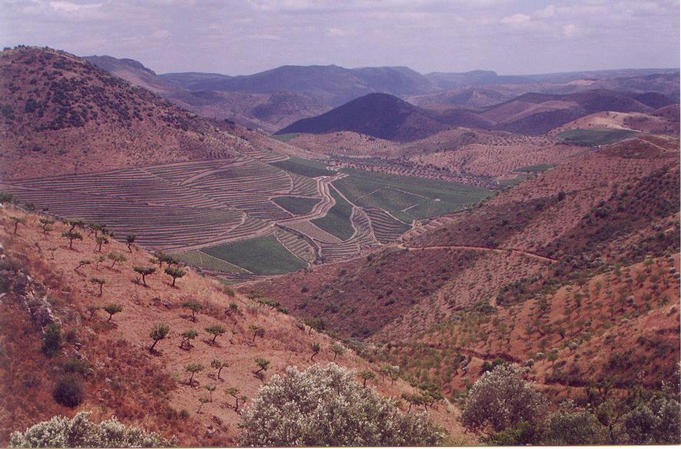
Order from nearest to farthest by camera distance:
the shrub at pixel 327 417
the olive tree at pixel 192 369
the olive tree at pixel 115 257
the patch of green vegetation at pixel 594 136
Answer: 1. the shrub at pixel 327 417
2. the olive tree at pixel 192 369
3. the olive tree at pixel 115 257
4. the patch of green vegetation at pixel 594 136

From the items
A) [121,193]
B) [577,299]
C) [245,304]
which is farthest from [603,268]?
[121,193]

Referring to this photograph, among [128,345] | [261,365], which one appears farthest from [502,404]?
[128,345]

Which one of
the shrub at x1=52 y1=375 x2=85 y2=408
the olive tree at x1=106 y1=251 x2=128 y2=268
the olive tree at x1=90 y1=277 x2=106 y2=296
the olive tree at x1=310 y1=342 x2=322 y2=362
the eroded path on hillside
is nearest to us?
the shrub at x1=52 y1=375 x2=85 y2=408

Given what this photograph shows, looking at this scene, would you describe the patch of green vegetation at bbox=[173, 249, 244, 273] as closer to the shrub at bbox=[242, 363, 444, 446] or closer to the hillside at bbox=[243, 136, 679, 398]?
the hillside at bbox=[243, 136, 679, 398]

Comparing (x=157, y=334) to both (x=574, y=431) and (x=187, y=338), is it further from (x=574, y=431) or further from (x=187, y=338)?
(x=574, y=431)

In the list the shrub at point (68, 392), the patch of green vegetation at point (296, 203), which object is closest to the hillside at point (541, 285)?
the shrub at point (68, 392)

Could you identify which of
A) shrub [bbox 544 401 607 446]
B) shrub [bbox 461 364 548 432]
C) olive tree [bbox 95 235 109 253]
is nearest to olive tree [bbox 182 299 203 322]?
olive tree [bbox 95 235 109 253]

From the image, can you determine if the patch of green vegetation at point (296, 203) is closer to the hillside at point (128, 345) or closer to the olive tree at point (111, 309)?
the hillside at point (128, 345)
